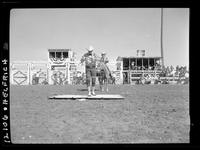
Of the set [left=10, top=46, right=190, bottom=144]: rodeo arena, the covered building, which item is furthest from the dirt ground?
the covered building

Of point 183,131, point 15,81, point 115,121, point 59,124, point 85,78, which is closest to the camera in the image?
point 183,131

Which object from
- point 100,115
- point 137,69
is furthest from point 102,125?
point 137,69

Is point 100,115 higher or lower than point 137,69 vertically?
lower

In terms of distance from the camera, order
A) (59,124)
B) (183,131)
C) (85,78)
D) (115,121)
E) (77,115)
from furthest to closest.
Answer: (85,78)
(77,115)
(115,121)
(59,124)
(183,131)

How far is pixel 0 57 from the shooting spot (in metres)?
2.28

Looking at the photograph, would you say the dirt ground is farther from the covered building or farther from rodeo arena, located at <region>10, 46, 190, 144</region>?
the covered building

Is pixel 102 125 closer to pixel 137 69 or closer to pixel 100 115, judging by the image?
pixel 100 115

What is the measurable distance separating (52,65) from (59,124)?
2.00 feet

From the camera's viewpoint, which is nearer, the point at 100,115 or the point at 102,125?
the point at 102,125

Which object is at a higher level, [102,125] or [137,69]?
[137,69]

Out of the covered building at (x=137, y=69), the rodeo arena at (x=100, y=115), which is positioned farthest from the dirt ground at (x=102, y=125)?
the covered building at (x=137, y=69)
